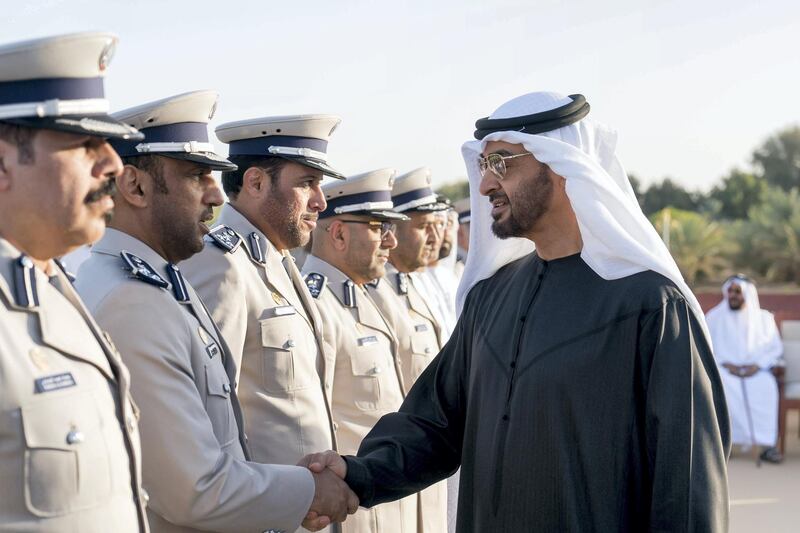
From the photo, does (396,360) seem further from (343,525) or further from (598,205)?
(598,205)

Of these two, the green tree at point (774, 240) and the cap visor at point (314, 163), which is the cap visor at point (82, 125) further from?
the green tree at point (774, 240)

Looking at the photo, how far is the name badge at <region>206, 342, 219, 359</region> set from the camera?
9.64ft

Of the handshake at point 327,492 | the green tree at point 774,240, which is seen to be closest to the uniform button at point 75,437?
the handshake at point 327,492

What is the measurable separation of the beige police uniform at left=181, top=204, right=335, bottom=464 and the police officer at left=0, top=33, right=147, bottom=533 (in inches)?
50.3

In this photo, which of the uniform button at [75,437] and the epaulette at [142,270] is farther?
the epaulette at [142,270]

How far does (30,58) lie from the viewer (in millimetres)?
2145

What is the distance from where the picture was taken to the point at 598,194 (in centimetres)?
304

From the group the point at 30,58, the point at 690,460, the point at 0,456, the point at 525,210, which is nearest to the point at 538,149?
the point at 525,210

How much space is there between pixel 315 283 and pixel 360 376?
0.55m

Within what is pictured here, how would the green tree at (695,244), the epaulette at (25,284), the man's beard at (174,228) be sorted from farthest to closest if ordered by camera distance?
the green tree at (695,244), the man's beard at (174,228), the epaulette at (25,284)

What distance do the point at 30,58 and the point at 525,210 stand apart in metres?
1.61

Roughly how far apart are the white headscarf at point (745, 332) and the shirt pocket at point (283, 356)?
8.02 meters

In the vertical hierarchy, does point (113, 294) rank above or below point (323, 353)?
above

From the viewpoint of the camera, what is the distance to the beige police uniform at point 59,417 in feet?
6.45
